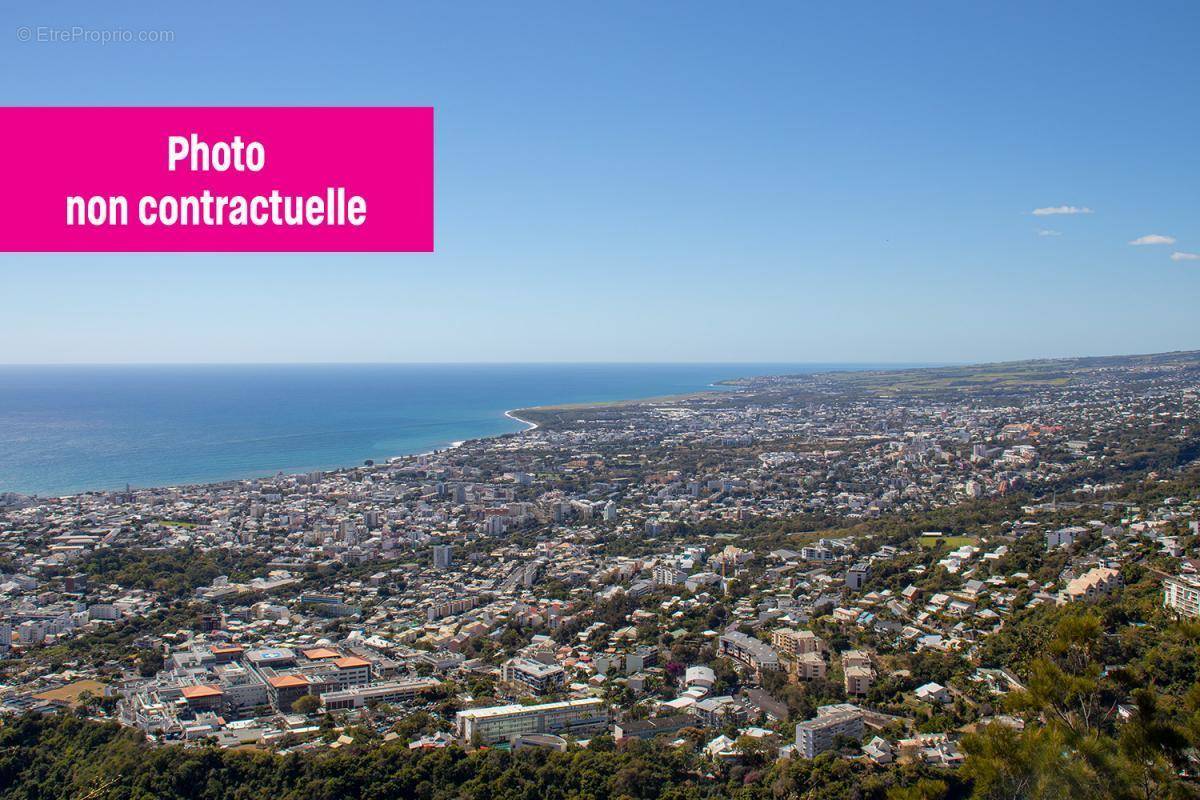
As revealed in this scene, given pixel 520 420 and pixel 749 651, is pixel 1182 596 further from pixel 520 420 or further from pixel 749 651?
pixel 520 420

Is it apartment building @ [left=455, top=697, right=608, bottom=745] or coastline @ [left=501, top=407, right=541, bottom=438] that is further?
coastline @ [left=501, top=407, right=541, bottom=438]

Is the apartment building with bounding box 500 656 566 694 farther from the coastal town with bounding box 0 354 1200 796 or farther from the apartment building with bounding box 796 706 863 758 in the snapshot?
the apartment building with bounding box 796 706 863 758

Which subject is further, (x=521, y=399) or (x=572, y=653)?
(x=521, y=399)

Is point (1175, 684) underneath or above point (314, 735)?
above

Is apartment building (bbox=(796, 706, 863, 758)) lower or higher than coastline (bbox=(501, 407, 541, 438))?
lower

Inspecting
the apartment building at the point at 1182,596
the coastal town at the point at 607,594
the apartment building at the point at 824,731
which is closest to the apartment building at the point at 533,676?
the coastal town at the point at 607,594

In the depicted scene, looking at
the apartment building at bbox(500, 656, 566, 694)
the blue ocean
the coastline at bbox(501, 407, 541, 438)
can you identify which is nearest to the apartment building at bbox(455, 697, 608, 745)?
the apartment building at bbox(500, 656, 566, 694)

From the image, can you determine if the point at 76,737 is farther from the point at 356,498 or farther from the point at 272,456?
the point at 272,456

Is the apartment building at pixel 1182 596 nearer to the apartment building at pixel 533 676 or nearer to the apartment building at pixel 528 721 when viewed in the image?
the apartment building at pixel 528 721

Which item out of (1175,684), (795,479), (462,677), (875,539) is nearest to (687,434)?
(795,479)
